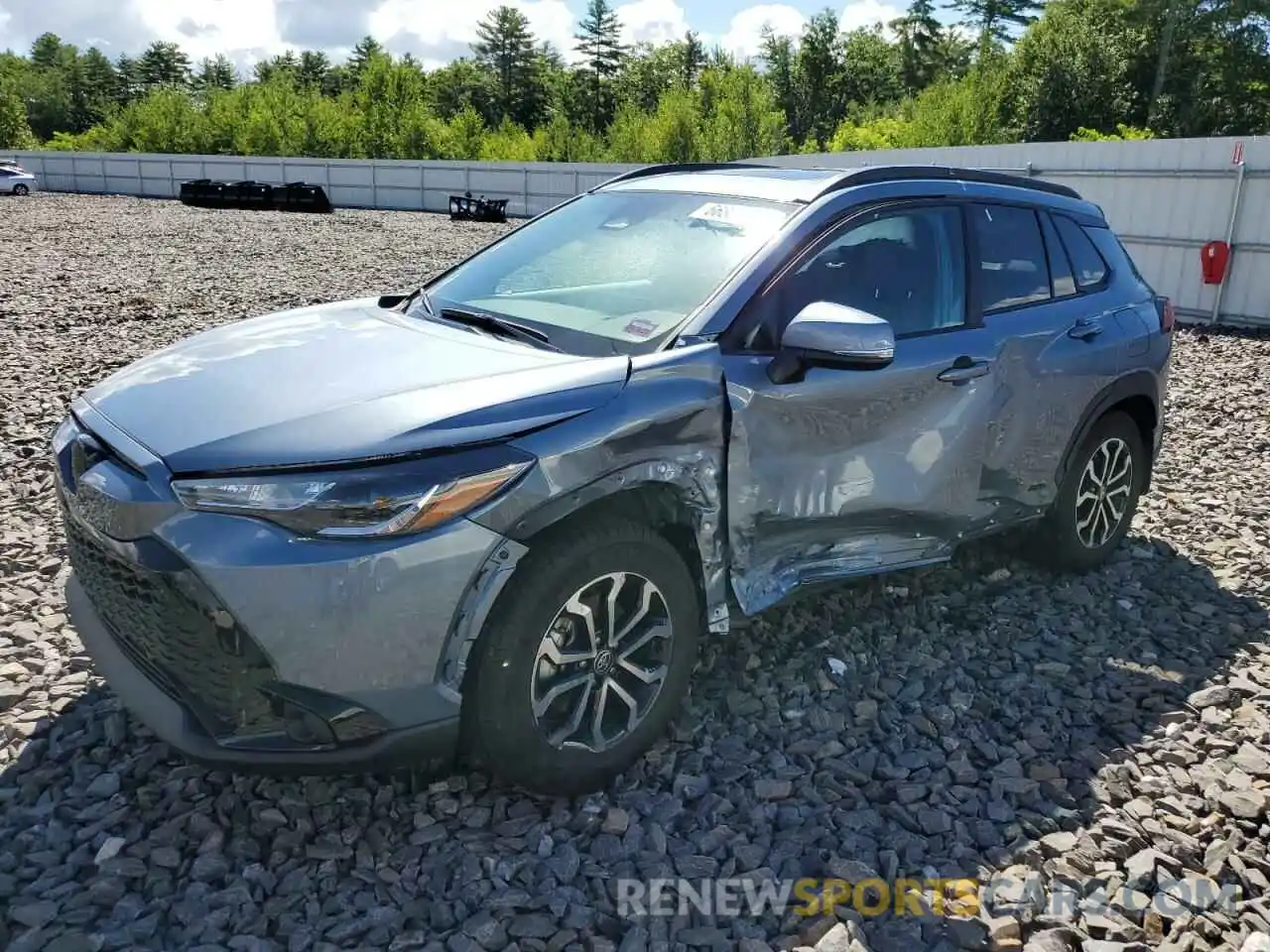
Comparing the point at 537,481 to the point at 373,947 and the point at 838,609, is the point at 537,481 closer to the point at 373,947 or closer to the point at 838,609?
the point at 373,947

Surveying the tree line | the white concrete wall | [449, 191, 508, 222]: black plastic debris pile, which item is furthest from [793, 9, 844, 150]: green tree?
the white concrete wall

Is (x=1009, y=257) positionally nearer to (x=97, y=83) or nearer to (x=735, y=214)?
(x=735, y=214)

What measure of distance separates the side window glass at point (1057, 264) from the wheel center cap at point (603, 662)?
2.70m

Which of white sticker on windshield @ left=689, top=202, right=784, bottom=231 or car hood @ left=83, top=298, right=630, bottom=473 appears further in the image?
white sticker on windshield @ left=689, top=202, right=784, bottom=231

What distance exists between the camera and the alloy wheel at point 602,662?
2.81m

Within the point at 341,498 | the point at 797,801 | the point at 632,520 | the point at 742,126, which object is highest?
the point at 742,126

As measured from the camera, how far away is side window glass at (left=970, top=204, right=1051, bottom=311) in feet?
13.3

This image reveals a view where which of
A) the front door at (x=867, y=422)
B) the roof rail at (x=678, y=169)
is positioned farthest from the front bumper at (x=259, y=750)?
the roof rail at (x=678, y=169)

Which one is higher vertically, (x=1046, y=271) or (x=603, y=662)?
(x=1046, y=271)

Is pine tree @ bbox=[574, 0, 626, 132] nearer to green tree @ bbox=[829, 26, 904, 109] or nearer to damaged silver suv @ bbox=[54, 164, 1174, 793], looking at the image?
green tree @ bbox=[829, 26, 904, 109]

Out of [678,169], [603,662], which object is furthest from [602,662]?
[678,169]

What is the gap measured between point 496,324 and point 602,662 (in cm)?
118

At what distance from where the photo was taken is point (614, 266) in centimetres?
364

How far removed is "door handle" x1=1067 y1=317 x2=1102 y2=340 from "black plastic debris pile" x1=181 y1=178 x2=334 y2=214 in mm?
30557
